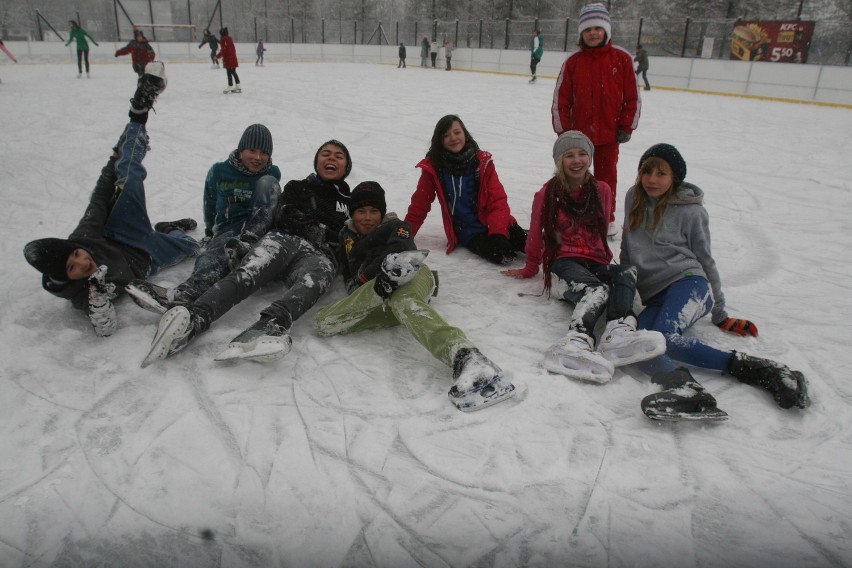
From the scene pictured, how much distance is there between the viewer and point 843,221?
15.5 ft

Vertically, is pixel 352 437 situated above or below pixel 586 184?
below

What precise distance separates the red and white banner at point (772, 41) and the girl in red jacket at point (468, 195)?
15.7m

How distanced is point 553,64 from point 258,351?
20425 mm

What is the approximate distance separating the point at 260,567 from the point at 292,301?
130cm

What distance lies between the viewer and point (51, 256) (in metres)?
2.48

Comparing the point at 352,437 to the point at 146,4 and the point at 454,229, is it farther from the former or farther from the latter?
the point at 146,4

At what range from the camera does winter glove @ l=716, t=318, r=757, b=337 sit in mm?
2664

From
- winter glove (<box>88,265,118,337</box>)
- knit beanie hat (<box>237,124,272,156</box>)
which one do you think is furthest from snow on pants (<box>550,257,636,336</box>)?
winter glove (<box>88,265,118,337</box>)

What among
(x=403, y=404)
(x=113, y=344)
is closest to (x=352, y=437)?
(x=403, y=404)

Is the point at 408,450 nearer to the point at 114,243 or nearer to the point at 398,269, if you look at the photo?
the point at 398,269

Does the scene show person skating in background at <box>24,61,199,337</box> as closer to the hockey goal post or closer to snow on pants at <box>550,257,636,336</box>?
snow on pants at <box>550,257,636,336</box>

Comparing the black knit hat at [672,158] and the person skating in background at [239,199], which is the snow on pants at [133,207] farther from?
the black knit hat at [672,158]

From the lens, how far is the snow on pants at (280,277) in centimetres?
253

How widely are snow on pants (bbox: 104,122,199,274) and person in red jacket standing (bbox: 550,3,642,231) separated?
111 inches
